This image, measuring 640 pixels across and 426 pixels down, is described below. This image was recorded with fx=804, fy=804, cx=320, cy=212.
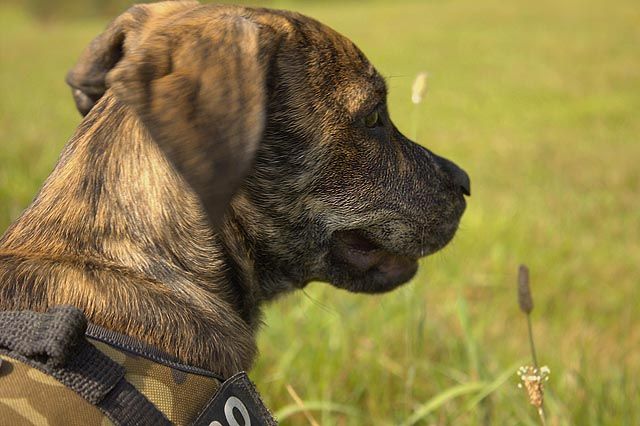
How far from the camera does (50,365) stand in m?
1.64

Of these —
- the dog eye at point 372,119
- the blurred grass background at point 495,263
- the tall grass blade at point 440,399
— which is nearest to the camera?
the dog eye at point 372,119

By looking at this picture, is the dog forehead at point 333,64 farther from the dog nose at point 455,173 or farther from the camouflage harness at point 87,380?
the camouflage harness at point 87,380

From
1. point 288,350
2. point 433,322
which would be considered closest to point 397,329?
point 433,322

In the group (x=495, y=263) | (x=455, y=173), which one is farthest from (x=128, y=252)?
(x=495, y=263)

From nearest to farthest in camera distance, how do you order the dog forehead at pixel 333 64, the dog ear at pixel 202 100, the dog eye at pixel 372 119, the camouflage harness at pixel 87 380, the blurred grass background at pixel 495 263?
the camouflage harness at pixel 87 380 → the dog ear at pixel 202 100 → the dog forehead at pixel 333 64 → the dog eye at pixel 372 119 → the blurred grass background at pixel 495 263

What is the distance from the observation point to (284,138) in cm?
229

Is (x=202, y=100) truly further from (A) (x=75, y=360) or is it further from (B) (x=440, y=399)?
(B) (x=440, y=399)

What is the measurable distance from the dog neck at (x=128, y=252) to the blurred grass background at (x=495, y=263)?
0.71m

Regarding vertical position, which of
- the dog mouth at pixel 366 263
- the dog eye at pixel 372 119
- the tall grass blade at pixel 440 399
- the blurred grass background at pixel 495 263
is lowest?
the blurred grass background at pixel 495 263

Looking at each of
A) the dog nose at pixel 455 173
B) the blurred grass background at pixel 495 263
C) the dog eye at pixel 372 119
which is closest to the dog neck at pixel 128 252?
the dog eye at pixel 372 119

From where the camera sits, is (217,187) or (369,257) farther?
(369,257)

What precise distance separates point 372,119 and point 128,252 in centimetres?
88

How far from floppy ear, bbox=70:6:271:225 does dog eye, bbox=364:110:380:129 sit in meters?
0.51

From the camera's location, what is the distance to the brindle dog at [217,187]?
1859 mm
